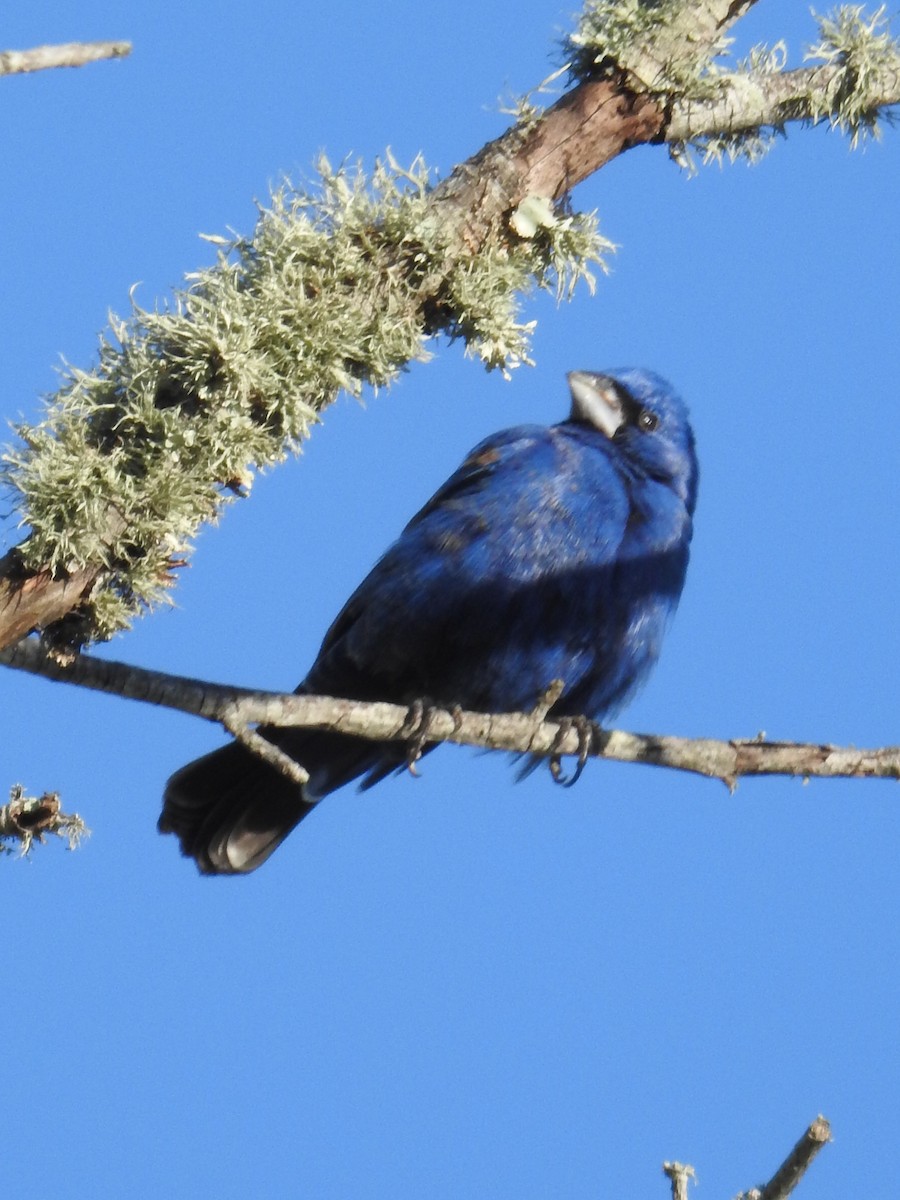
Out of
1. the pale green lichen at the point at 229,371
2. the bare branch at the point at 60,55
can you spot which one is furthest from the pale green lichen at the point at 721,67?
the bare branch at the point at 60,55

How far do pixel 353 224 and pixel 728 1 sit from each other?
124 cm

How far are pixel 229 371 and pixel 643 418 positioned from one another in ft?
8.17

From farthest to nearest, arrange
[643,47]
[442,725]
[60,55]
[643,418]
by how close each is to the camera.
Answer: [643,418], [442,725], [643,47], [60,55]

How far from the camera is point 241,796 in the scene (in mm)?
5316

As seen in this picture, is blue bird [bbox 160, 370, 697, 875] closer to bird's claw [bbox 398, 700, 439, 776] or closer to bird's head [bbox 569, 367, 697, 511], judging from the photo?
bird's head [bbox 569, 367, 697, 511]

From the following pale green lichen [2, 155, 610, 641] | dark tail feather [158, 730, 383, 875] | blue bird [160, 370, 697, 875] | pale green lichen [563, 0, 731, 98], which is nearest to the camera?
pale green lichen [2, 155, 610, 641]

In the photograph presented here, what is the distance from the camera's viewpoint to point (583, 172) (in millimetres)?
3992

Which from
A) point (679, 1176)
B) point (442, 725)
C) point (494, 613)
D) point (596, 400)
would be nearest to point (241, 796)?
point (494, 613)

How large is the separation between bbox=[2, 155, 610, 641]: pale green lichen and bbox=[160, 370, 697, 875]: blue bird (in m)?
1.19

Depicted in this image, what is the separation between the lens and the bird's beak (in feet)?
18.8

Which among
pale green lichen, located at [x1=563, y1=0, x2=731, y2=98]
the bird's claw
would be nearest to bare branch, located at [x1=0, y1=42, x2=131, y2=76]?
pale green lichen, located at [x1=563, y1=0, x2=731, y2=98]

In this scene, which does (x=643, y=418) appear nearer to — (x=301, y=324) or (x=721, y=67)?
(x=721, y=67)

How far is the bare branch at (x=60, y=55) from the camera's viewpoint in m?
2.20

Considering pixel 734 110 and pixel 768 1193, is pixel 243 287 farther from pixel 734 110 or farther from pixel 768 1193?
pixel 768 1193
